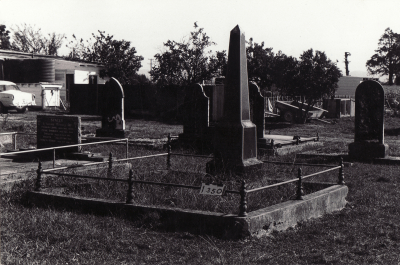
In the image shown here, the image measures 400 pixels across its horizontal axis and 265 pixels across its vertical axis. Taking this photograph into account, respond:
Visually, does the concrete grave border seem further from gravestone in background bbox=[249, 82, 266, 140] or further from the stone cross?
the stone cross

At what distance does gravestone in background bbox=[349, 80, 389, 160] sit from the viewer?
16641 mm

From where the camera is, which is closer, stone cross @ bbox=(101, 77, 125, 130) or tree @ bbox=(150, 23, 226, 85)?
stone cross @ bbox=(101, 77, 125, 130)

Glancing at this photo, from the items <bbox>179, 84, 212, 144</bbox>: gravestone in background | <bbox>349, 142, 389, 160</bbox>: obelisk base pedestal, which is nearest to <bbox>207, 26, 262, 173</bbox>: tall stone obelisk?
<bbox>349, 142, 389, 160</bbox>: obelisk base pedestal

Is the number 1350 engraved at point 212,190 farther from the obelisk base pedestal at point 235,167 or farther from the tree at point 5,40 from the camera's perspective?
the tree at point 5,40

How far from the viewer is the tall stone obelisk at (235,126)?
10.1m

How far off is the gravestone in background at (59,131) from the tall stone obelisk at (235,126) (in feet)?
16.6

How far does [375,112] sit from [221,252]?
11.5m

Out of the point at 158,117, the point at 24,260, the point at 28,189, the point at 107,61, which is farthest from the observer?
the point at 107,61

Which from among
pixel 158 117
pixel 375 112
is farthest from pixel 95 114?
pixel 375 112

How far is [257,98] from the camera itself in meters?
18.7

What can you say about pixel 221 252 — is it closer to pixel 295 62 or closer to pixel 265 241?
pixel 265 241

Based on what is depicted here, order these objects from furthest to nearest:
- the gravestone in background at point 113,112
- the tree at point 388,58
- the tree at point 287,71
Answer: the tree at point 388,58, the tree at point 287,71, the gravestone in background at point 113,112

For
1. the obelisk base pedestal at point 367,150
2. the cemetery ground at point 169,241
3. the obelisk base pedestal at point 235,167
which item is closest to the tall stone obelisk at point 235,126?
the obelisk base pedestal at point 235,167

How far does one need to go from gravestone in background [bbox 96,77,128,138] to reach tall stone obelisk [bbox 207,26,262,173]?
9.09m
